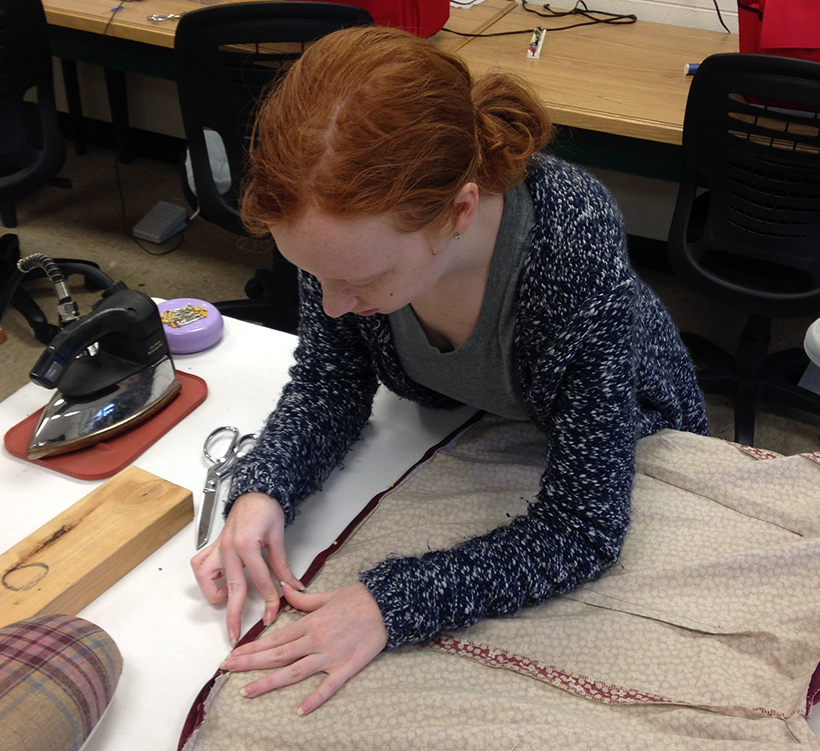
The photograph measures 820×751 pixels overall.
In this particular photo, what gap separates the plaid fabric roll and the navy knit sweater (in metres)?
0.26

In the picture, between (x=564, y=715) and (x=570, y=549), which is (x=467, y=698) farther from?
(x=570, y=549)

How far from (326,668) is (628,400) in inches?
17.4

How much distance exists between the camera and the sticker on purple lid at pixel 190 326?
3.92 ft

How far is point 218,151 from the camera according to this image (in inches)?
84.0

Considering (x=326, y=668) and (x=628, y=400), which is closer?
(x=326, y=668)

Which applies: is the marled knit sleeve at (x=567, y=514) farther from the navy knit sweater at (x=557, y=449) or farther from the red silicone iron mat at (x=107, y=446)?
the red silicone iron mat at (x=107, y=446)

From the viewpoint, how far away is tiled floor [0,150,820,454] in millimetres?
2307

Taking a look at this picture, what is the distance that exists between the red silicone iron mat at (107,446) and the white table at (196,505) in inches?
0.5

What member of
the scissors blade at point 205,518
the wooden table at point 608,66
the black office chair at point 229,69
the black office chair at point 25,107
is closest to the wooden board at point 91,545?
the scissors blade at point 205,518

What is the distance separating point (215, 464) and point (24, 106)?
5.96 ft

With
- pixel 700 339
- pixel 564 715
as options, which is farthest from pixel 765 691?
pixel 700 339

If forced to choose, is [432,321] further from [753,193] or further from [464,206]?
[753,193]

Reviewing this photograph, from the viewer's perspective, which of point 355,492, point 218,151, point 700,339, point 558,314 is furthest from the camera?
point 700,339

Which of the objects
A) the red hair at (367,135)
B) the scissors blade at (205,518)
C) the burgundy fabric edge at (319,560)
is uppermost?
the red hair at (367,135)
